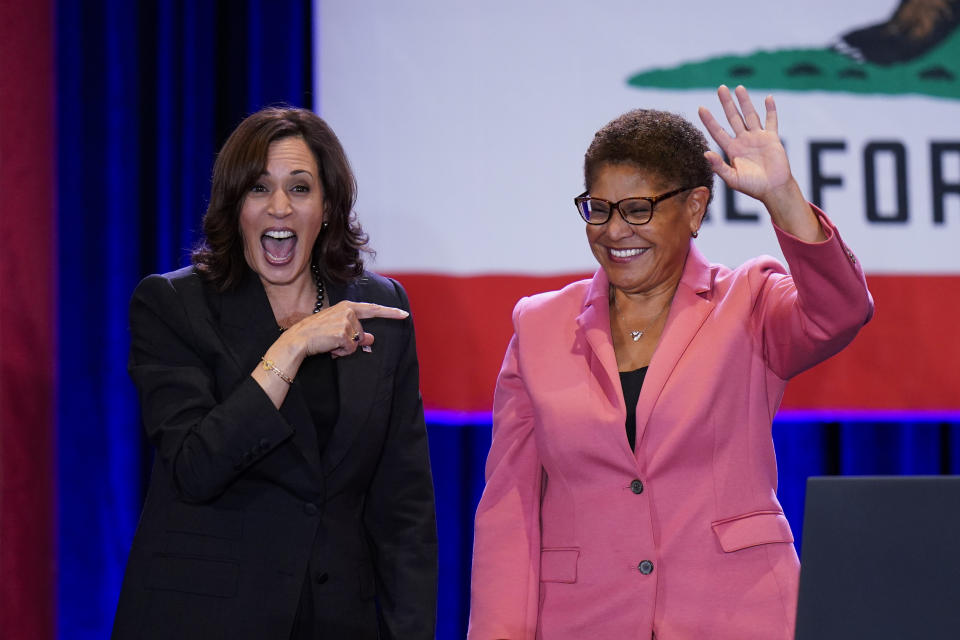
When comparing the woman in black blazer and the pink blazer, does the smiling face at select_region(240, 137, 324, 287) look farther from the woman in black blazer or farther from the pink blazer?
the pink blazer

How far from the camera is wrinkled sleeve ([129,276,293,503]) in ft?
6.26

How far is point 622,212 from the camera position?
1.97 meters

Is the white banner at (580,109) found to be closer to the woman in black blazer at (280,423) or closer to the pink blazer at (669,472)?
the woman in black blazer at (280,423)

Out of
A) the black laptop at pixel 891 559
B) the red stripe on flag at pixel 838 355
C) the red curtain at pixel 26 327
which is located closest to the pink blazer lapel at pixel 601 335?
the black laptop at pixel 891 559

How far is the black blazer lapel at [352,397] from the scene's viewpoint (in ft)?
6.72

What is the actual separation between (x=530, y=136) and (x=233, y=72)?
95 cm

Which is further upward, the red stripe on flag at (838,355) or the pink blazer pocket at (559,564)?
the red stripe on flag at (838,355)

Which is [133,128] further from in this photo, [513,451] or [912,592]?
[912,592]

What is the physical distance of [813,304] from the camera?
174cm

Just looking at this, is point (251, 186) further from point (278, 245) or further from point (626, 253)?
point (626, 253)

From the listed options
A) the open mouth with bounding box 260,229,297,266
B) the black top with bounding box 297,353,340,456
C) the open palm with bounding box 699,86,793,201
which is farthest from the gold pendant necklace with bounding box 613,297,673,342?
the open mouth with bounding box 260,229,297,266

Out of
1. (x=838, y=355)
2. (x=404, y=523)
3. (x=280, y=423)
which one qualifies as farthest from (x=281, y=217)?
(x=838, y=355)

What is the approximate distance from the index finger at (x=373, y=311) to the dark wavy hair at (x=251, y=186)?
146 mm

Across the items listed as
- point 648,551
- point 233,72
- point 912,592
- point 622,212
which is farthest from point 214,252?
point 912,592
